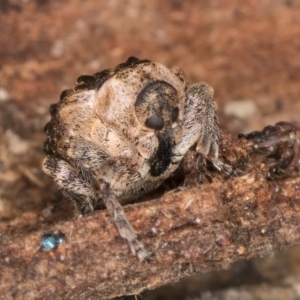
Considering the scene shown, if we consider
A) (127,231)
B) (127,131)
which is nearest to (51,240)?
(127,231)

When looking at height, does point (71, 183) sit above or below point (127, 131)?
below

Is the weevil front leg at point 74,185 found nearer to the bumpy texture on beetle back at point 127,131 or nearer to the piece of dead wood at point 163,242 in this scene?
the bumpy texture on beetle back at point 127,131

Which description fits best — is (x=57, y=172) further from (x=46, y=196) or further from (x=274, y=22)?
(x=274, y=22)

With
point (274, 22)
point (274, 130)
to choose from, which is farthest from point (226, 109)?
point (274, 130)

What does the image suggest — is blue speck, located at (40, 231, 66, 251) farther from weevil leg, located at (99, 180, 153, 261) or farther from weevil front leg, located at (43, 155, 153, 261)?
weevil front leg, located at (43, 155, 153, 261)

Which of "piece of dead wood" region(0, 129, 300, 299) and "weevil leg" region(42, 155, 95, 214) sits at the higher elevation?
"weevil leg" region(42, 155, 95, 214)

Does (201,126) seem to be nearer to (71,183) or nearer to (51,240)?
(71,183)

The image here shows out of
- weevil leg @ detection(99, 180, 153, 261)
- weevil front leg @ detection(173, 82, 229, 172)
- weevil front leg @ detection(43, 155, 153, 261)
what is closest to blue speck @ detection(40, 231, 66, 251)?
weevil leg @ detection(99, 180, 153, 261)
